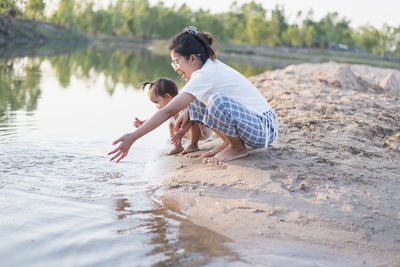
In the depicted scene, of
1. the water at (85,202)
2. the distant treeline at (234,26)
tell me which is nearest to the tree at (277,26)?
the distant treeline at (234,26)

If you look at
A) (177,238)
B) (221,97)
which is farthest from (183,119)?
(177,238)

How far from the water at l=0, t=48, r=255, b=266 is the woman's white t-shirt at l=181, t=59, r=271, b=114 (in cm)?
70

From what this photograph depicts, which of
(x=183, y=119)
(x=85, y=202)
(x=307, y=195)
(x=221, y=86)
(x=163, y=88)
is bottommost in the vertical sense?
(x=85, y=202)

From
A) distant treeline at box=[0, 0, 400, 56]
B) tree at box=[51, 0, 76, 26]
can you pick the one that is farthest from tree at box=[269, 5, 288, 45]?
tree at box=[51, 0, 76, 26]

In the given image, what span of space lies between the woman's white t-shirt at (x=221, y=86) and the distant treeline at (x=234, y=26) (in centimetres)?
5018

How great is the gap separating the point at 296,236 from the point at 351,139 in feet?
6.18

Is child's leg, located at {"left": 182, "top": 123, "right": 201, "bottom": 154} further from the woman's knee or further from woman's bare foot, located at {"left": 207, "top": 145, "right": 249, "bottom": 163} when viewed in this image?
the woman's knee

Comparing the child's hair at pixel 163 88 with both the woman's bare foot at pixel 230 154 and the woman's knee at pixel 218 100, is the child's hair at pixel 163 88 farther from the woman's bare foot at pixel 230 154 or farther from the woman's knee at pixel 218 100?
the woman's knee at pixel 218 100

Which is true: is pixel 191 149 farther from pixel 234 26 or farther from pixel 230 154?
pixel 234 26

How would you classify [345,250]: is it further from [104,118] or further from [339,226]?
[104,118]

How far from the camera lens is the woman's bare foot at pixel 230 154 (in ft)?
10.2

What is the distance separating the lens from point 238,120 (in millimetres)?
2828

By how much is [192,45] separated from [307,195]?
1216mm

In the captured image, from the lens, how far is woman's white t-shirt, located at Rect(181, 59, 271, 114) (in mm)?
2723
